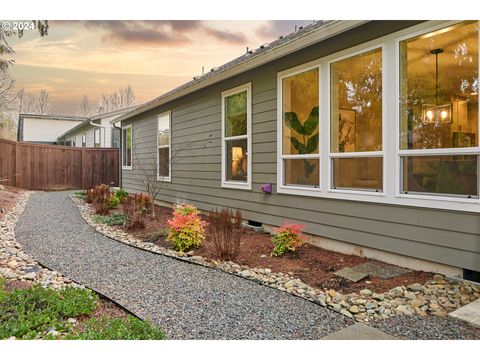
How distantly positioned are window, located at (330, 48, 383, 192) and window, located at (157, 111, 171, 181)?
487 cm

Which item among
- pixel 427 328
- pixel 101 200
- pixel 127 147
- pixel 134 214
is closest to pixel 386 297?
pixel 427 328

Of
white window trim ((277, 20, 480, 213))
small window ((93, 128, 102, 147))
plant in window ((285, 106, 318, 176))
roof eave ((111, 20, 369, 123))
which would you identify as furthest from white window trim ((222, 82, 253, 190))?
small window ((93, 128, 102, 147))

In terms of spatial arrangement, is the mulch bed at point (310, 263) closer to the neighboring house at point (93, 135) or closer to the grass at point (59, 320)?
the grass at point (59, 320)

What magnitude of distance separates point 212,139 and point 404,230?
12.7ft

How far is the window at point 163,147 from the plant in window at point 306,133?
4.16 meters

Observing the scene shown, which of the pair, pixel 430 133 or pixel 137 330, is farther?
pixel 430 133

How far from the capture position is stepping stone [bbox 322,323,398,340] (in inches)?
81.2

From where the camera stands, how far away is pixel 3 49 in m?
4.25

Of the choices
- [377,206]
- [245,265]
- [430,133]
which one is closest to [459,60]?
[430,133]

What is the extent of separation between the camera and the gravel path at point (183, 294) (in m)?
2.20

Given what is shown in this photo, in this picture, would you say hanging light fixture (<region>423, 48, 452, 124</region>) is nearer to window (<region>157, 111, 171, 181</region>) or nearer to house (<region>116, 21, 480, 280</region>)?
house (<region>116, 21, 480, 280</region>)
